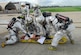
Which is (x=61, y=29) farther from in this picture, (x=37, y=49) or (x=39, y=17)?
(x=39, y=17)

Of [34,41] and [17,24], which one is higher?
[17,24]

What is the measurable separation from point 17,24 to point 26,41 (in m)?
0.89

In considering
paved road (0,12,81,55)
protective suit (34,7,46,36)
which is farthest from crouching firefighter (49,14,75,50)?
protective suit (34,7,46,36)

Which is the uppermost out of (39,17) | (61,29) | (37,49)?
(39,17)

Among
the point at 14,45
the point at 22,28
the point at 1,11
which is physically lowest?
the point at 1,11

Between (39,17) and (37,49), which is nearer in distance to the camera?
(37,49)

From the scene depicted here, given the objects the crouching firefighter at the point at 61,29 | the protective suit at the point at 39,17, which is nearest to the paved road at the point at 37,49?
the crouching firefighter at the point at 61,29

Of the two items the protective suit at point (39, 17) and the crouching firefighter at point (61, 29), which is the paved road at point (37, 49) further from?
the protective suit at point (39, 17)

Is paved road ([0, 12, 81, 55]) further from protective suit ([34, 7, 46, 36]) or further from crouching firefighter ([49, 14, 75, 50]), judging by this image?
protective suit ([34, 7, 46, 36])

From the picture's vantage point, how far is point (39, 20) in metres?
9.74

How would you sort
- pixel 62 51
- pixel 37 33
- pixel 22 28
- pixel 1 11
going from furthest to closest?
1. pixel 1 11
2. pixel 37 33
3. pixel 22 28
4. pixel 62 51

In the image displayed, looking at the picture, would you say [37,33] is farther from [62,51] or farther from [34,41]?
[62,51]

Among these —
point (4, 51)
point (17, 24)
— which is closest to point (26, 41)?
point (17, 24)

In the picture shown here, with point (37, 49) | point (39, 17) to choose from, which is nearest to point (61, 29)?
point (37, 49)
